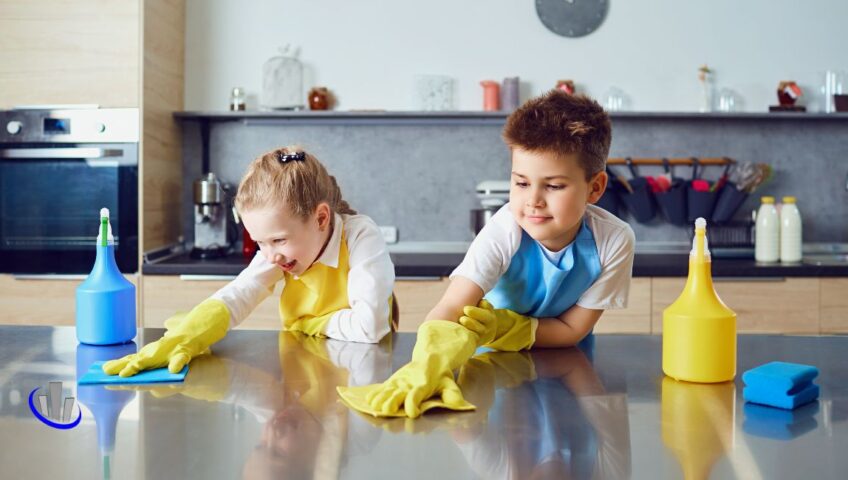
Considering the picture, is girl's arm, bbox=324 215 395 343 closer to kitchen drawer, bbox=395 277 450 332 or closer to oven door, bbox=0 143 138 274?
kitchen drawer, bbox=395 277 450 332

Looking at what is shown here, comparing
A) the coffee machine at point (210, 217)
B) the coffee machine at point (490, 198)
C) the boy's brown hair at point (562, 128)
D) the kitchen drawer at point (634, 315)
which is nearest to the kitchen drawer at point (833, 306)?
the kitchen drawer at point (634, 315)

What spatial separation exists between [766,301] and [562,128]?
6.13 ft

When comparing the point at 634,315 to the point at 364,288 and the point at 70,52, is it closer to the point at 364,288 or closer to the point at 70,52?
the point at 364,288

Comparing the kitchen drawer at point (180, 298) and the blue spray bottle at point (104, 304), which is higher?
the blue spray bottle at point (104, 304)

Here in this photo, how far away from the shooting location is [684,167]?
11.4 feet

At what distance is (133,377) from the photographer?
3.98ft

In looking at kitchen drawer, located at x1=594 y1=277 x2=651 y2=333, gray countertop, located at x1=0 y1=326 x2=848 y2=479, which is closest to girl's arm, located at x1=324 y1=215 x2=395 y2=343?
gray countertop, located at x1=0 y1=326 x2=848 y2=479

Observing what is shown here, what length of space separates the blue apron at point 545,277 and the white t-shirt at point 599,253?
0.05 ft

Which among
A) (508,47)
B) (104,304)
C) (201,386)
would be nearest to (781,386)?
(201,386)

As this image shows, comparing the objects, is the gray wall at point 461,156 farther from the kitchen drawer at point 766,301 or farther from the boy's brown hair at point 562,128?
the boy's brown hair at point 562,128

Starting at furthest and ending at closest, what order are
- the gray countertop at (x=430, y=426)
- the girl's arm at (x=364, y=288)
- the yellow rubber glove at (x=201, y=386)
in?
1. the girl's arm at (x=364, y=288)
2. the yellow rubber glove at (x=201, y=386)
3. the gray countertop at (x=430, y=426)

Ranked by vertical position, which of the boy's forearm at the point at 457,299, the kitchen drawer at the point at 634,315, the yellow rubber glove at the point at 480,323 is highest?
the boy's forearm at the point at 457,299

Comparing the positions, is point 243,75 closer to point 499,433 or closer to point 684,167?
point 684,167

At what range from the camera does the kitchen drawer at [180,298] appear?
3008mm
